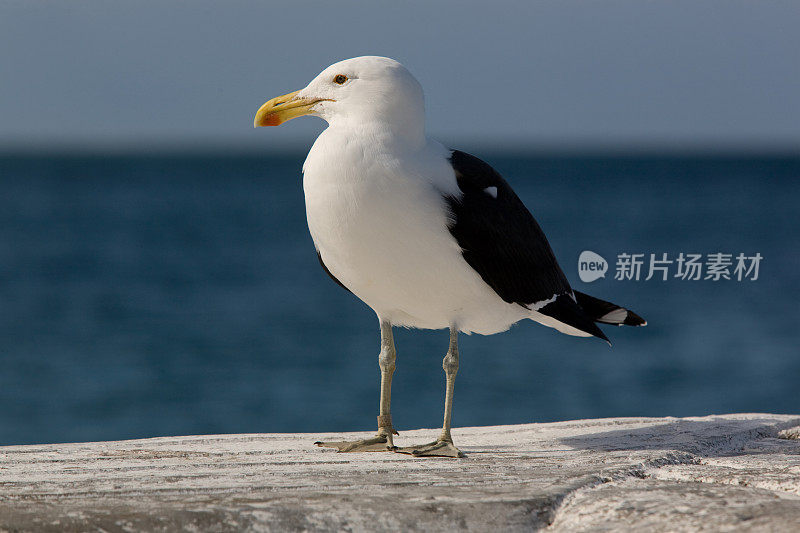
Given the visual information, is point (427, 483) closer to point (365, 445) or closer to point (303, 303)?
point (365, 445)

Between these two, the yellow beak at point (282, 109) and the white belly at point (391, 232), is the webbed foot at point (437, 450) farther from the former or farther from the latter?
the yellow beak at point (282, 109)

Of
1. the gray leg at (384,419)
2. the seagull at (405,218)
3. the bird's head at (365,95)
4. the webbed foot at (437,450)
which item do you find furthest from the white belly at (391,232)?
the webbed foot at (437,450)

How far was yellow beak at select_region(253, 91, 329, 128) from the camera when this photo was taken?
534cm

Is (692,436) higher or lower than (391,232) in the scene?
lower

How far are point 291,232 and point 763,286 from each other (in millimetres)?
23445

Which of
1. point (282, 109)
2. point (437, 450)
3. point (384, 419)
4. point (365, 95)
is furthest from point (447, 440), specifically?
point (282, 109)

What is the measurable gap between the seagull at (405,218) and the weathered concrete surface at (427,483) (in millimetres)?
598

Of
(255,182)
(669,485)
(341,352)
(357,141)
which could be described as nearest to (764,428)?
(669,485)

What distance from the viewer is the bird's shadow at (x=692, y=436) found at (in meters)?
5.16

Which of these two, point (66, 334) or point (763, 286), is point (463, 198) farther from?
point (763, 286)

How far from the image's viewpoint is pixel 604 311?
6281 millimetres

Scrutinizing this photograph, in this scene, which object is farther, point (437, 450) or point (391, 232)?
point (437, 450)

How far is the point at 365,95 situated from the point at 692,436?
260 cm

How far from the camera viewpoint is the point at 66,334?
81.9ft
